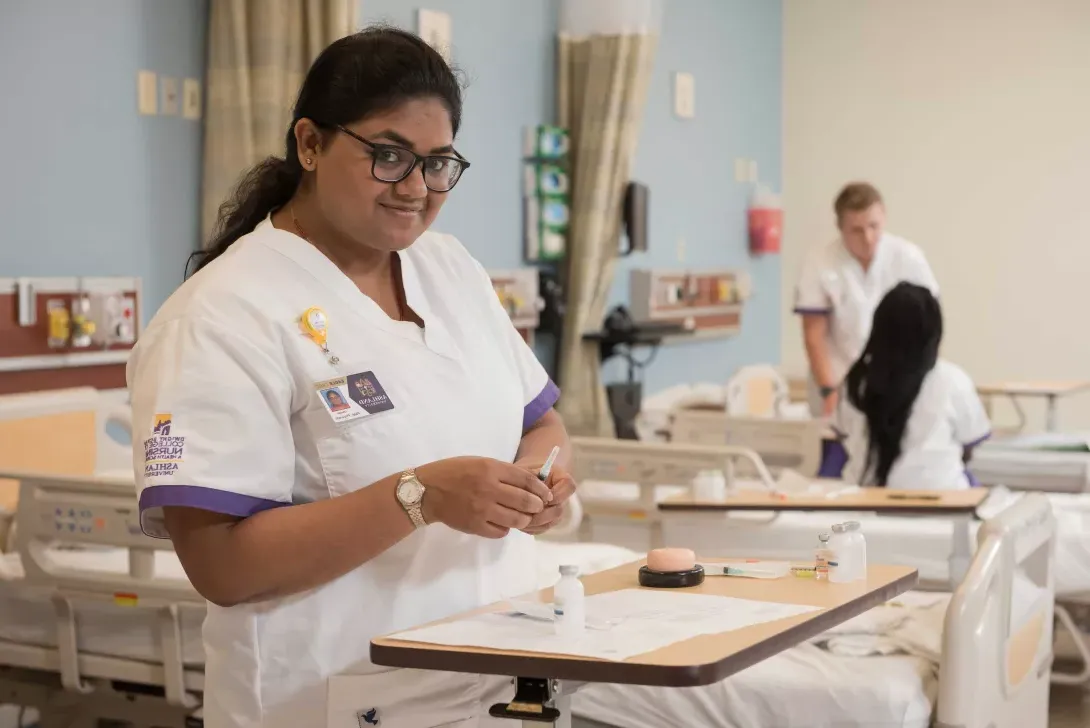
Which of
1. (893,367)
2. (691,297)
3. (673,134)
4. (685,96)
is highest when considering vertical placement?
(685,96)

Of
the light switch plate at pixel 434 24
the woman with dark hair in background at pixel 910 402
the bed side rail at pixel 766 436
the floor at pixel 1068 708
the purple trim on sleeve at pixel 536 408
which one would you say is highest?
the light switch plate at pixel 434 24

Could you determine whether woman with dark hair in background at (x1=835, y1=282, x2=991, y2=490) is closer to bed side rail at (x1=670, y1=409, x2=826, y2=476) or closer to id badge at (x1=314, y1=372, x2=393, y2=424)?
bed side rail at (x1=670, y1=409, x2=826, y2=476)

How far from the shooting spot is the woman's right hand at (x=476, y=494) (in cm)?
158

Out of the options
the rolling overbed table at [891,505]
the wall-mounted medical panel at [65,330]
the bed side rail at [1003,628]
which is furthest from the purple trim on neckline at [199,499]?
the wall-mounted medical panel at [65,330]

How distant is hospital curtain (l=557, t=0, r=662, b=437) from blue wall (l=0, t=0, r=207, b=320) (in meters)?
1.89

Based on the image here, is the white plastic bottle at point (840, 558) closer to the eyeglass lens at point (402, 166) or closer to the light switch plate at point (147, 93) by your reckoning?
the eyeglass lens at point (402, 166)

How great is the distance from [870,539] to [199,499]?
8.60 feet

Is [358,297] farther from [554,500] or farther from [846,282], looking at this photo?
[846,282]

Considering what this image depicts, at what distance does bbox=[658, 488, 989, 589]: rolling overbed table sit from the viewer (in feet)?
10.6

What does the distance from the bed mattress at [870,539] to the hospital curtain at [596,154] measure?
1607 mm

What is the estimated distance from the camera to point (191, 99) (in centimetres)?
405

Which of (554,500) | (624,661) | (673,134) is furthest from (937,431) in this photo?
(673,134)

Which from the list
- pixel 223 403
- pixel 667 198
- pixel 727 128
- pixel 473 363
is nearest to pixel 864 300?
pixel 667 198

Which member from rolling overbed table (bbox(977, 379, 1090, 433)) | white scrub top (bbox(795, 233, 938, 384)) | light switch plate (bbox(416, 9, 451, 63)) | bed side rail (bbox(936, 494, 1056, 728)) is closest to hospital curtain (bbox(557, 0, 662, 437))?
light switch plate (bbox(416, 9, 451, 63))
